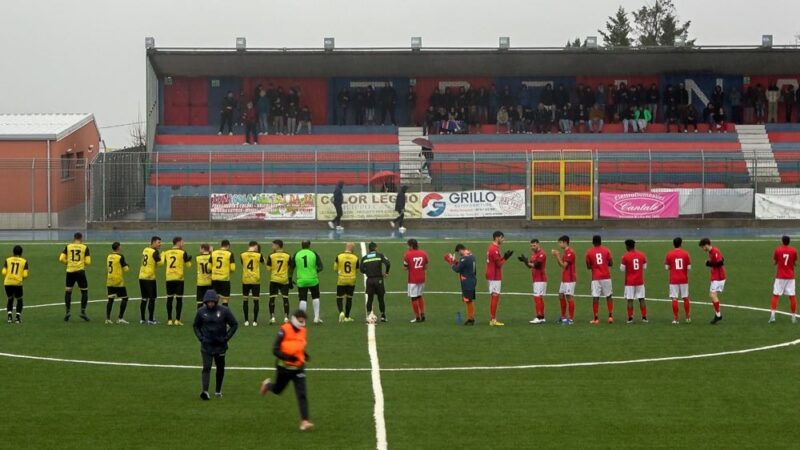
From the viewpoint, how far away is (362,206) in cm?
5772

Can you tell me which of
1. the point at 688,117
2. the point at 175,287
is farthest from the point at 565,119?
the point at 175,287

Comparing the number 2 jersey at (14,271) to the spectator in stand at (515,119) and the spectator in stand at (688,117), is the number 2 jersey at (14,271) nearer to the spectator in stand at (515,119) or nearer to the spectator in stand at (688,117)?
the spectator in stand at (515,119)

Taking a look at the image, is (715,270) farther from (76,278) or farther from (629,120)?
(629,120)

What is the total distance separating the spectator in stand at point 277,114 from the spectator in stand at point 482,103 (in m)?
10.2

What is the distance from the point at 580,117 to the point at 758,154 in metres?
9.29

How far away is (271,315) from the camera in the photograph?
33.5 m

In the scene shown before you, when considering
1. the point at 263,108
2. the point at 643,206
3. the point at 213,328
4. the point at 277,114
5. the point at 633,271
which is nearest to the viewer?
the point at 213,328

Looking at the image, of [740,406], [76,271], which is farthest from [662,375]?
[76,271]

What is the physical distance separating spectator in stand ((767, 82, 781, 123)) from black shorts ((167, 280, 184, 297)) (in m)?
47.4

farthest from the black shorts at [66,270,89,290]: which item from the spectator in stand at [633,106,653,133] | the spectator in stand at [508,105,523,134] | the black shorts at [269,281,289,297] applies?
the spectator in stand at [633,106,653,133]

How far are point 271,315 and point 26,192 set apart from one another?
2875cm

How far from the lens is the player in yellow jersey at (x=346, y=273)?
1275 inches

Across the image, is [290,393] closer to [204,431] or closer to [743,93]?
[204,431]

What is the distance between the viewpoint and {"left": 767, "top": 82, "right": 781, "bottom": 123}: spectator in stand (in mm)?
72312
